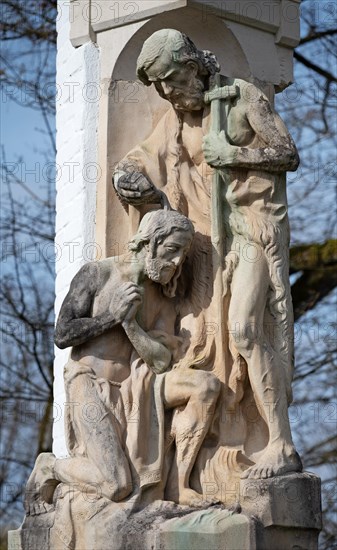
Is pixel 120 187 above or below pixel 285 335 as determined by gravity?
above

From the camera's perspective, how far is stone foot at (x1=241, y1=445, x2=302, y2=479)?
22.7 ft

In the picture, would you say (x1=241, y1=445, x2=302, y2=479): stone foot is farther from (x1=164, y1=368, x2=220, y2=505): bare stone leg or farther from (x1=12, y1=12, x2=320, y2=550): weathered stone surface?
(x1=164, y1=368, x2=220, y2=505): bare stone leg

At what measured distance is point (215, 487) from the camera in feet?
22.9

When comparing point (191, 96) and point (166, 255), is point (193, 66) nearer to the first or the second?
point (191, 96)

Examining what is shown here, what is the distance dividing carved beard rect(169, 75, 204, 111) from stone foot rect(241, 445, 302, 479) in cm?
148

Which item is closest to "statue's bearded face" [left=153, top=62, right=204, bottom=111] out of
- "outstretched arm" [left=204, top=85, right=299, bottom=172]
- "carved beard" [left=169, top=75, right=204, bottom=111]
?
"carved beard" [left=169, top=75, right=204, bottom=111]

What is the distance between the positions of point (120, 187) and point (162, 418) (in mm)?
1026

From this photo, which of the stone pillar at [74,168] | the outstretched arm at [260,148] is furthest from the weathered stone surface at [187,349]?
the stone pillar at [74,168]

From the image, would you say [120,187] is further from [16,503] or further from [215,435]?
[16,503]

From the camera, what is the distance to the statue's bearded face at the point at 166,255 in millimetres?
7082

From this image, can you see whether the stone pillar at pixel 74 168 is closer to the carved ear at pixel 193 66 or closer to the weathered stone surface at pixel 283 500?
the carved ear at pixel 193 66

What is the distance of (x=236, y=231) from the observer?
7.23 m

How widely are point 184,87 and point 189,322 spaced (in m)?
0.99

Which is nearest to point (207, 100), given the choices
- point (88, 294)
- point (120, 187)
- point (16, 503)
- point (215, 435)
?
point (120, 187)
